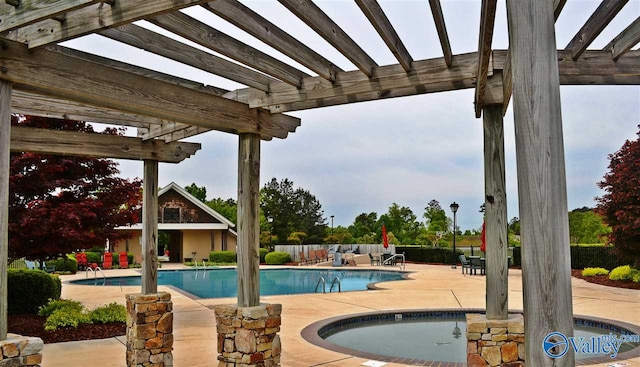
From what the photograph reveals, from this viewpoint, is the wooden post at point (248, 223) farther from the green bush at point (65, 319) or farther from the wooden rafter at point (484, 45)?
the green bush at point (65, 319)

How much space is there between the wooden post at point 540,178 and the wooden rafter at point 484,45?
1031 mm

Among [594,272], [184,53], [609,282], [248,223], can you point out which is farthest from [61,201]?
[594,272]

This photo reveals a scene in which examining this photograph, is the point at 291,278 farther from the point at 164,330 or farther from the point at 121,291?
the point at 164,330

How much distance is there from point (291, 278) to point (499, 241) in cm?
1602

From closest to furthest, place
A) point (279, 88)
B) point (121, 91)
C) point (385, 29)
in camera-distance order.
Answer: point (385, 29)
point (121, 91)
point (279, 88)

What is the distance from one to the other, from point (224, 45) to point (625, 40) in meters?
3.26

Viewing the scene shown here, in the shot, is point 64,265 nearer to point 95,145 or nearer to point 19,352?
point 95,145

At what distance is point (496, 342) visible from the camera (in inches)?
179

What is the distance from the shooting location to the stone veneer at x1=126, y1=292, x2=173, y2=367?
19.3 ft

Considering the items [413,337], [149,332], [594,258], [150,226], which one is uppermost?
[150,226]

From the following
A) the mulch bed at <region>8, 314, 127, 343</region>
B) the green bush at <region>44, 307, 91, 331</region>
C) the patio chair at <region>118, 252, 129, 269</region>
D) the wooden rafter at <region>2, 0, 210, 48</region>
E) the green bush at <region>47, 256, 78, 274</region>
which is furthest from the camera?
the patio chair at <region>118, 252, 129, 269</region>

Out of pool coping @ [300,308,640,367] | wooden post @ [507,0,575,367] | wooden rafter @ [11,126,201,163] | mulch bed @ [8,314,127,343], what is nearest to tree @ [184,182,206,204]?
mulch bed @ [8,314,127,343]

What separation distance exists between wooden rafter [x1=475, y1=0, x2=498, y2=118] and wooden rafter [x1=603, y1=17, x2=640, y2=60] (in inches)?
42.3

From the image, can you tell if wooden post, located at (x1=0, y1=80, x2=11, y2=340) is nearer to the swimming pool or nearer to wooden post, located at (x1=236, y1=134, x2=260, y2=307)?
wooden post, located at (x1=236, y1=134, x2=260, y2=307)
